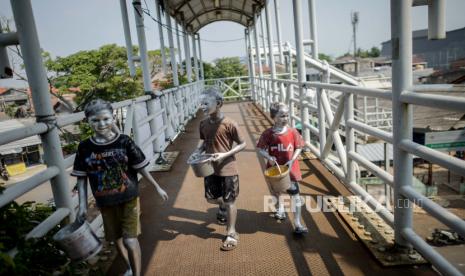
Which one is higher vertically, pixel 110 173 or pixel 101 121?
pixel 101 121

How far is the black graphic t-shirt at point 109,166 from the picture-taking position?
2518 millimetres

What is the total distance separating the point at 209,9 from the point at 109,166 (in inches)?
551

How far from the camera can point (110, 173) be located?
255 cm

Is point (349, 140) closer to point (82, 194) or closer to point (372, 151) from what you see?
point (82, 194)

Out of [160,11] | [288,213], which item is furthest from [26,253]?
[160,11]

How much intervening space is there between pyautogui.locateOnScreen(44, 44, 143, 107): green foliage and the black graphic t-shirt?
1773 cm

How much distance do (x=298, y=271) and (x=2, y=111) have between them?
33574mm

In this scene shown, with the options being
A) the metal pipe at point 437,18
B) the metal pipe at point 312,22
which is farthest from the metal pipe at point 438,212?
the metal pipe at point 312,22

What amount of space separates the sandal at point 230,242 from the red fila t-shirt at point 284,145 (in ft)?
2.49

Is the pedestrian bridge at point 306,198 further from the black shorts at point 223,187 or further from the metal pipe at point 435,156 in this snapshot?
the black shorts at point 223,187

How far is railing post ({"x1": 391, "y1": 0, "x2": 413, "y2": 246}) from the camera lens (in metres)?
2.55

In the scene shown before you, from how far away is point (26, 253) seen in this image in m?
2.06

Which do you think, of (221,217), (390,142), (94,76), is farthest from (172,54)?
(94,76)

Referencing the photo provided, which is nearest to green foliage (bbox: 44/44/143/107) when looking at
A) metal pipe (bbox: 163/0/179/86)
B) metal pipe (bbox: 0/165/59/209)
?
metal pipe (bbox: 163/0/179/86)
